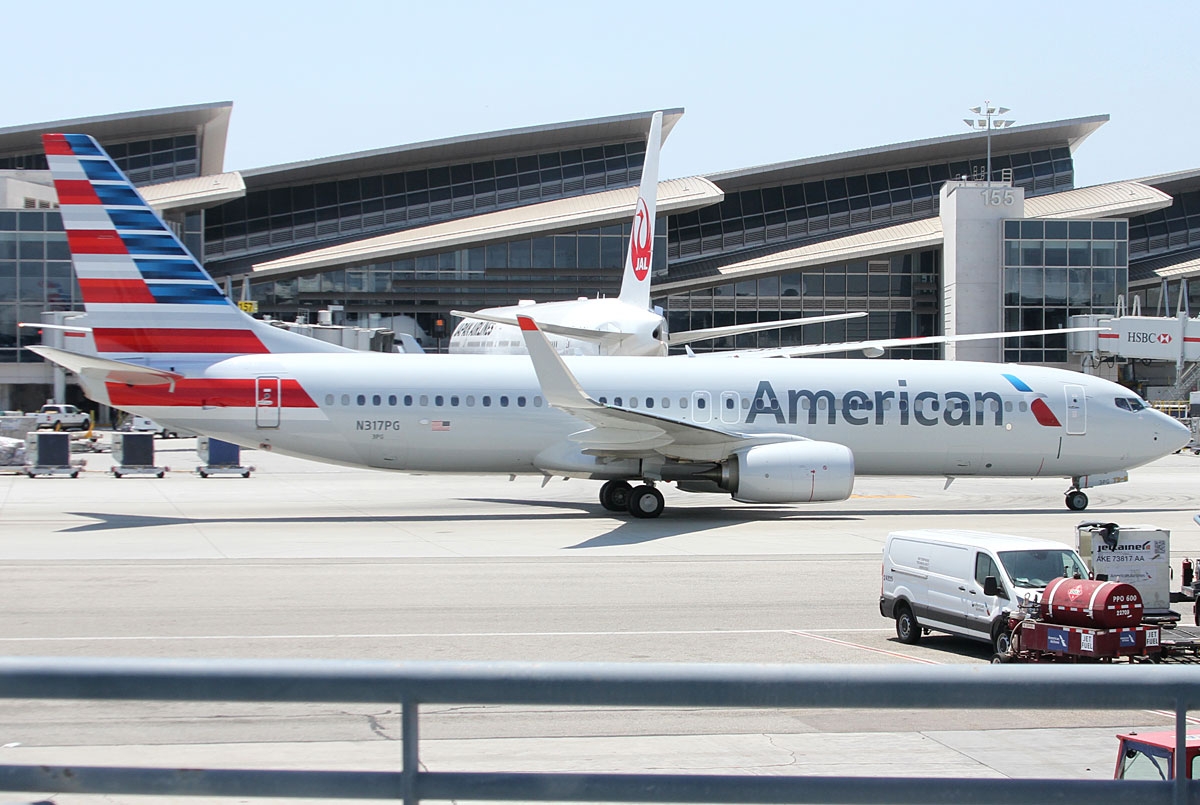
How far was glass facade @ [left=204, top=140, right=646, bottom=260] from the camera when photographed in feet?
234

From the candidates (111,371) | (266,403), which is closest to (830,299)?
(266,403)

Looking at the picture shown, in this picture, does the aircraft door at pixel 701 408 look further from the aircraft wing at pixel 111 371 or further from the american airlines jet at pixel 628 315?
the american airlines jet at pixel 628 315

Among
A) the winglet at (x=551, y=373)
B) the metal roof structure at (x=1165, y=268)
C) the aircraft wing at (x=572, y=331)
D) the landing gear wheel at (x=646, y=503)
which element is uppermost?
the metal roof structure at (x=1165, y=268)

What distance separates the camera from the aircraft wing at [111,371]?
2197 cm

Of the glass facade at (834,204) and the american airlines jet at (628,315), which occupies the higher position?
the glass facade at (834,204)

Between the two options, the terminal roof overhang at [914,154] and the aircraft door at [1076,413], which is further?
the terminal roof overhang at [914,154]

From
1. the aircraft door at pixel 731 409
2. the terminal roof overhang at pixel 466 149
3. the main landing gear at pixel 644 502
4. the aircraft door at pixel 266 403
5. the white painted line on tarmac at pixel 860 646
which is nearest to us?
the white painted line on tarmac at pixel 860 646

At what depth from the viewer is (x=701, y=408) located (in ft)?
83.3

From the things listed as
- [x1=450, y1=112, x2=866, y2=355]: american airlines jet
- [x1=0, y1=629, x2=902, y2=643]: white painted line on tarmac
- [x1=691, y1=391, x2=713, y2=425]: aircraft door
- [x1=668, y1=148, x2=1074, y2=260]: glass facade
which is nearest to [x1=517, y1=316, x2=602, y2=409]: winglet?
[x1=691, y1=391, x2=713, y2=425]: aircraft door

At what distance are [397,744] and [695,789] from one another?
3.36ft

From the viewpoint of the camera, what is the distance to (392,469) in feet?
82.5

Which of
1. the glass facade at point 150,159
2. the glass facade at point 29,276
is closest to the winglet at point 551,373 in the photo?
the glass facade at point 29,276

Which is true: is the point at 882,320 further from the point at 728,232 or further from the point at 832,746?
the point at 832,746

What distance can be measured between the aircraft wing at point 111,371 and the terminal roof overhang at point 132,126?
48709mm
